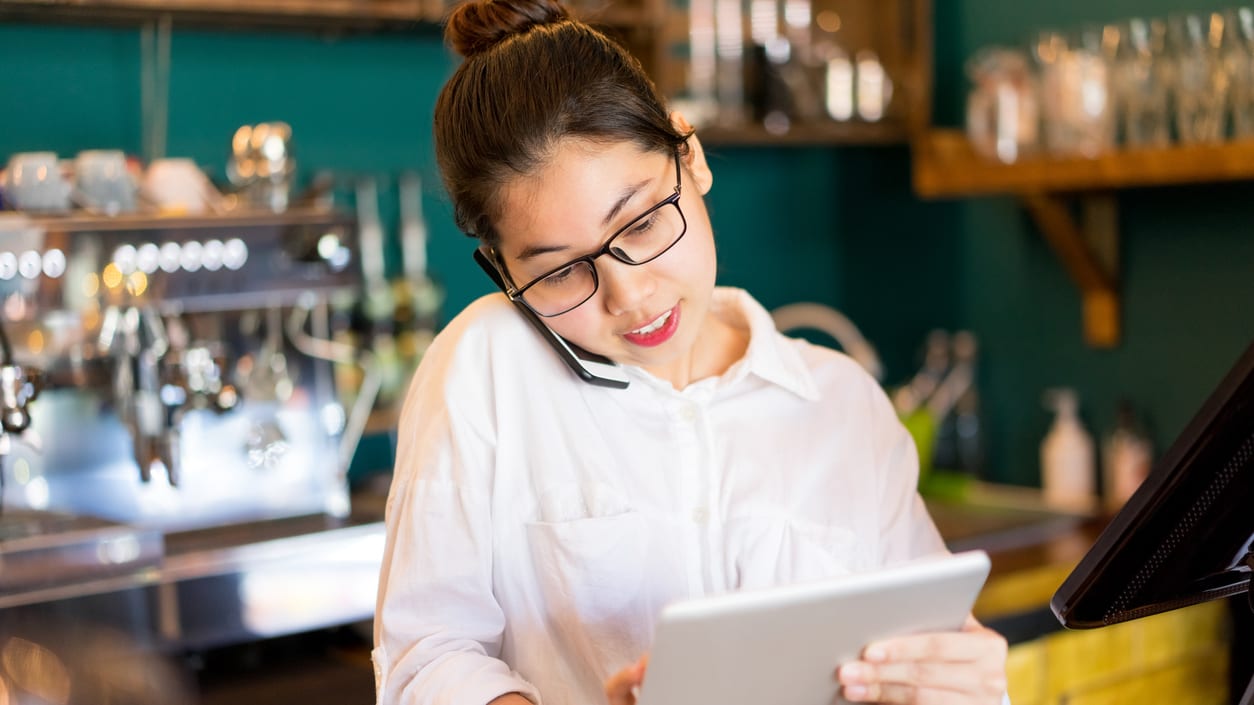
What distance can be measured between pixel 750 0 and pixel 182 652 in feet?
6.95

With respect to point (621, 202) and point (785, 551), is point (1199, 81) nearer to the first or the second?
point (785, 551)

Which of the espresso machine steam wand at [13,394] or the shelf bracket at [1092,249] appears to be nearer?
the espresso machine steam wand at [13,394]

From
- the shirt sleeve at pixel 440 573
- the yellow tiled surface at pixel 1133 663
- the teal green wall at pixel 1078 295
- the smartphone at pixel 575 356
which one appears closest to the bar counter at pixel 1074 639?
the yellow tiled surface at pixel 1133 663

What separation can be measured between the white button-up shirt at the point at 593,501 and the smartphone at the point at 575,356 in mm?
15

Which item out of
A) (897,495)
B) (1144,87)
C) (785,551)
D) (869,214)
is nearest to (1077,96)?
(1144,87)

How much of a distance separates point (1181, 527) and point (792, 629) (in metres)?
0.29

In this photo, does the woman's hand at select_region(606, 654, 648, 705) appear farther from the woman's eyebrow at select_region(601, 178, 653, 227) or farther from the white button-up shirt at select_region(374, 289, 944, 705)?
the woman's eyebrow at select_region(601, 178, 653, 227)

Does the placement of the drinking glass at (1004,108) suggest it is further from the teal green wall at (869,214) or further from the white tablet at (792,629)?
the white tablet at (792,629)

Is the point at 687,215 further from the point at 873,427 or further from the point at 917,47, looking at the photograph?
the point at 917,47

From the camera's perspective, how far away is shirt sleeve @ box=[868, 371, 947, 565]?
54.6 inches

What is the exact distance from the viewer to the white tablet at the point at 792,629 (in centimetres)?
92

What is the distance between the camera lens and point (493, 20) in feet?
4.15

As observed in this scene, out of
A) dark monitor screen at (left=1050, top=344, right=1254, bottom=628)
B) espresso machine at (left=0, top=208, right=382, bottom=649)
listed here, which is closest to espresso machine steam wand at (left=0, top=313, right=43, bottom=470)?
espresso machine at (left=0, top=208, right=382, bottom=649)

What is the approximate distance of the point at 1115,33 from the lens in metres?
2.74
